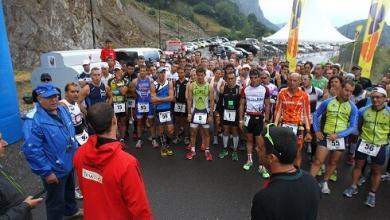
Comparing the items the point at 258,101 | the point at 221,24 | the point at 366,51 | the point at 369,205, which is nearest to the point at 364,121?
the point at 369,205

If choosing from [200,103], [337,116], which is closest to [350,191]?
[337,116]

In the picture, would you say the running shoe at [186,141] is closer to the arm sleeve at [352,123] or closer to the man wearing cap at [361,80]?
the arm sleeve at [352,123]

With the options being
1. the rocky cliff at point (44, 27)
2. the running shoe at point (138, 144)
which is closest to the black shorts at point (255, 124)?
the running shoe at point (138, 144)

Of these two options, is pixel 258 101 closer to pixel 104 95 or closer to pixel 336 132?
pixel 336 132

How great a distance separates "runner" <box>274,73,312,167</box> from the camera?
500 cm

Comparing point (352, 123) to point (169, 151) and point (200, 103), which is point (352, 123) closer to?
point (200, 103)

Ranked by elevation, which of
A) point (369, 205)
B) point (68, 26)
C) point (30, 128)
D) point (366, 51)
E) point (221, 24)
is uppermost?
point (221, 24)

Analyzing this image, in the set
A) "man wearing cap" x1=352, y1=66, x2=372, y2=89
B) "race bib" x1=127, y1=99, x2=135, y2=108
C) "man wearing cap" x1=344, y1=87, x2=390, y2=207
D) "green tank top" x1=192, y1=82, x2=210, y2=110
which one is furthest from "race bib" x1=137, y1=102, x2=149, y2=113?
"man wearing cap" x1=352, y1=66, x2=372, y2=89

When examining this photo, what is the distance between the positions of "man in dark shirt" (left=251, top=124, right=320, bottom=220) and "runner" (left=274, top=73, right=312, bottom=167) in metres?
3.29

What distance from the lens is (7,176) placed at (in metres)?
2.31

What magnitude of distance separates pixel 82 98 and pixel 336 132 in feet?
15.8

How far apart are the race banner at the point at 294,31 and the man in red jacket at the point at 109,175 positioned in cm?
1138

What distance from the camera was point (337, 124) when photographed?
4.64 metres

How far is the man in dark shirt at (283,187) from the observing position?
5.74 feet
